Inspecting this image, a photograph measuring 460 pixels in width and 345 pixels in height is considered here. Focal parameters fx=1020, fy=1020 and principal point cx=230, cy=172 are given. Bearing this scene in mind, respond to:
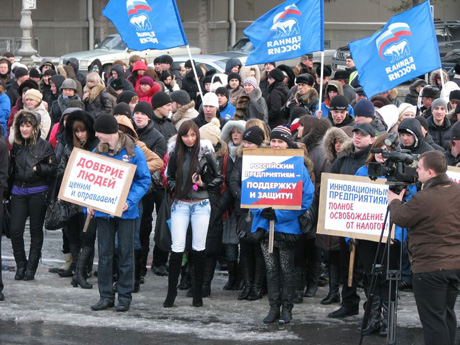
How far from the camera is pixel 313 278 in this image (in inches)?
405

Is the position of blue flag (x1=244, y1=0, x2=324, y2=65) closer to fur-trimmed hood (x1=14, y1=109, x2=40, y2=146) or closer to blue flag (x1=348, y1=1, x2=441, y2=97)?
blue flag (x1=348, y1=1, x2=441, y2=97)

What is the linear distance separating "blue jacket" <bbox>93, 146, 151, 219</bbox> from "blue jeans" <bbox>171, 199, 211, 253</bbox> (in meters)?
0.34

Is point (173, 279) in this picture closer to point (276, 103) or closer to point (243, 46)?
point (276, 103)

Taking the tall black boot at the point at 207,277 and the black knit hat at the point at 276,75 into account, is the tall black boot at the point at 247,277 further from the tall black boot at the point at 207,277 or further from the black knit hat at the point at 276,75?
the black knit hat at the point at 276,75

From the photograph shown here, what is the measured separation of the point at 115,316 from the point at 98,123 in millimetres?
1782

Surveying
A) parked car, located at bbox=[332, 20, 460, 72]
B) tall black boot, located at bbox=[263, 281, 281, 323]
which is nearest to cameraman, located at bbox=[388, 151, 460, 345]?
tall black boot, located at bbox=[263, 281, 281, 323]

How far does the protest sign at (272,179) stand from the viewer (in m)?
9.12

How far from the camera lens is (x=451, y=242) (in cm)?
758

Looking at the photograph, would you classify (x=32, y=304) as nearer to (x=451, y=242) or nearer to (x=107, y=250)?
(x=107, y=250)

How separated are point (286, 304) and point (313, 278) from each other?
1.20 m

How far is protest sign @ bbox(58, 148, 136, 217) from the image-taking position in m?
9.41

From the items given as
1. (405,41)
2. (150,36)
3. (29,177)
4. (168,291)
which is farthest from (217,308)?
(150,36)

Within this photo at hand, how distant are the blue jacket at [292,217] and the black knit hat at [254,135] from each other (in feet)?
2.15

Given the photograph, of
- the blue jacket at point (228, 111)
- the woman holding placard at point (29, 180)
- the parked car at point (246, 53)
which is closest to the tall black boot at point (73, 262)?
the woman holding placard at point (29, 180)
